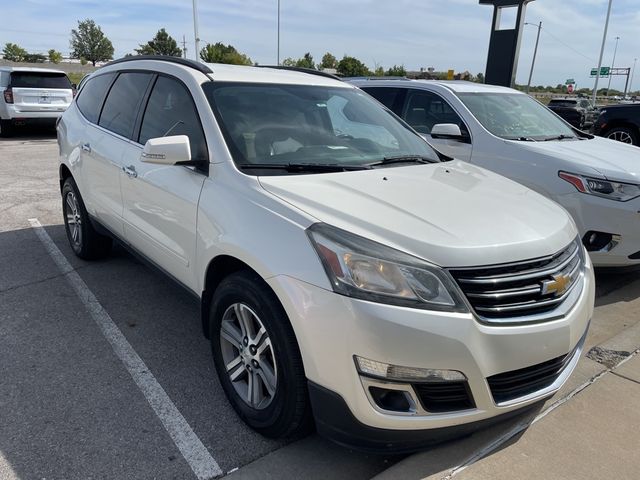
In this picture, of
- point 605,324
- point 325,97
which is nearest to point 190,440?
point 325,97

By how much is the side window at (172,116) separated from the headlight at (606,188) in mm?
3275

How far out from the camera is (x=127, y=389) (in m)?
2.98

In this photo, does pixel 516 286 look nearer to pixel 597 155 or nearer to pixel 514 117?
pixel 597 155

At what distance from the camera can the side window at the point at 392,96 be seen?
6.48 meters

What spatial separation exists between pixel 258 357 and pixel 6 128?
14991 mm

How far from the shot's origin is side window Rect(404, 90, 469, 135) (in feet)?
19.2

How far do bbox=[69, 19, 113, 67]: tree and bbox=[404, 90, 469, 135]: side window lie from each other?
99344 mm

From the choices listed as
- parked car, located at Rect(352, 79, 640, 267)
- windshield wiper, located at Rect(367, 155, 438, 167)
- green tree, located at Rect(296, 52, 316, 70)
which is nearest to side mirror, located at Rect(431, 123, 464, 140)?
parked car, located at Rect(352, 79, 640, 267)

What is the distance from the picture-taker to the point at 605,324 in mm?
3990

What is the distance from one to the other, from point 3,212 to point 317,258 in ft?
20.0

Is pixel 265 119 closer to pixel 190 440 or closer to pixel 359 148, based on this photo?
pixel 359 148

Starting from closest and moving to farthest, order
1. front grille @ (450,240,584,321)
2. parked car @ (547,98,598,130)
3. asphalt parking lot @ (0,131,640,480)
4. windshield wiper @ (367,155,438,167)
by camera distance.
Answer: front grille @ (450,240,584,321), asphalt parking lot @ (0,131,640,480), windshield wiper @ (367,155,438,167), parked car @ (547,98,598,130)

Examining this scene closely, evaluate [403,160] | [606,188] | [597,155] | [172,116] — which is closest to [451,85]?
[597,155]

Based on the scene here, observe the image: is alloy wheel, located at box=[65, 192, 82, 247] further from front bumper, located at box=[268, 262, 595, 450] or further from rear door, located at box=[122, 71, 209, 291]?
front bumper, located at box=[268, 262, 595, 450]
